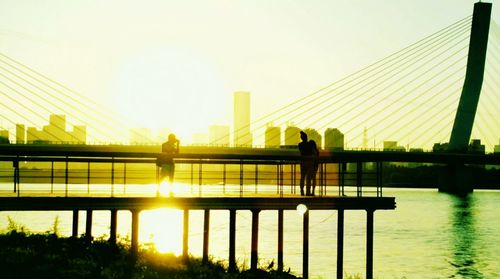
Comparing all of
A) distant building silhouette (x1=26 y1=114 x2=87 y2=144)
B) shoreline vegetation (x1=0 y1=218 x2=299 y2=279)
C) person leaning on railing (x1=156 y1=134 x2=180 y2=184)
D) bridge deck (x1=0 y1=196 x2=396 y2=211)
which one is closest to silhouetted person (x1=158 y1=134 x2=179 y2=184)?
person leaning on railing (x1=156 y1=134 x2=180 y2=184)

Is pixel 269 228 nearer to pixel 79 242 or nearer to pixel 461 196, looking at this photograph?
pixel 79 242

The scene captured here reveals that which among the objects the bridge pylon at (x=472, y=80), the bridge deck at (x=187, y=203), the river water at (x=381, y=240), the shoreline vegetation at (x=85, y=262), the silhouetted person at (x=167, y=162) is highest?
the bridge pylon at (x=472, y=80)

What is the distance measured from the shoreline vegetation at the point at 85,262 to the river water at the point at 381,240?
3.14 metres

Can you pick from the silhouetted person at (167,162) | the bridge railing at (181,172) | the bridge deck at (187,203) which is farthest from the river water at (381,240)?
the silhouetted person at (167,162)

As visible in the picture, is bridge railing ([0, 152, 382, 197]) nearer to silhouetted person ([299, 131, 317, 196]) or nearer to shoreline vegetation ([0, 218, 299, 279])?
silhouetted person ([299, 131, 317, 196])

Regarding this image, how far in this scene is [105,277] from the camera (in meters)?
17.5

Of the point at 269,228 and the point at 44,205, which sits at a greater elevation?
the point at 44,205

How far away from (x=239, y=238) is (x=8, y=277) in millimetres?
35464

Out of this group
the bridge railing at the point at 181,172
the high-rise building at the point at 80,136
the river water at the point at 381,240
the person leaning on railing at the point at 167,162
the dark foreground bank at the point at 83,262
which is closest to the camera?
the dark foreground bank at the point at 83,262

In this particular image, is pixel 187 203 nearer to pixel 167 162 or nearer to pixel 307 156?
pixel 167 162

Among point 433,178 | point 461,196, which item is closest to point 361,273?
point 461,196

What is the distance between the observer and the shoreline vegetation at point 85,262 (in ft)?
58.3

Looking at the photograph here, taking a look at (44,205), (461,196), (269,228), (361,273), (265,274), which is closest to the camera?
(44,205)

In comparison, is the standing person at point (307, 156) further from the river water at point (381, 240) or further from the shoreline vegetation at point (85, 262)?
the river water at point (381, 240)
